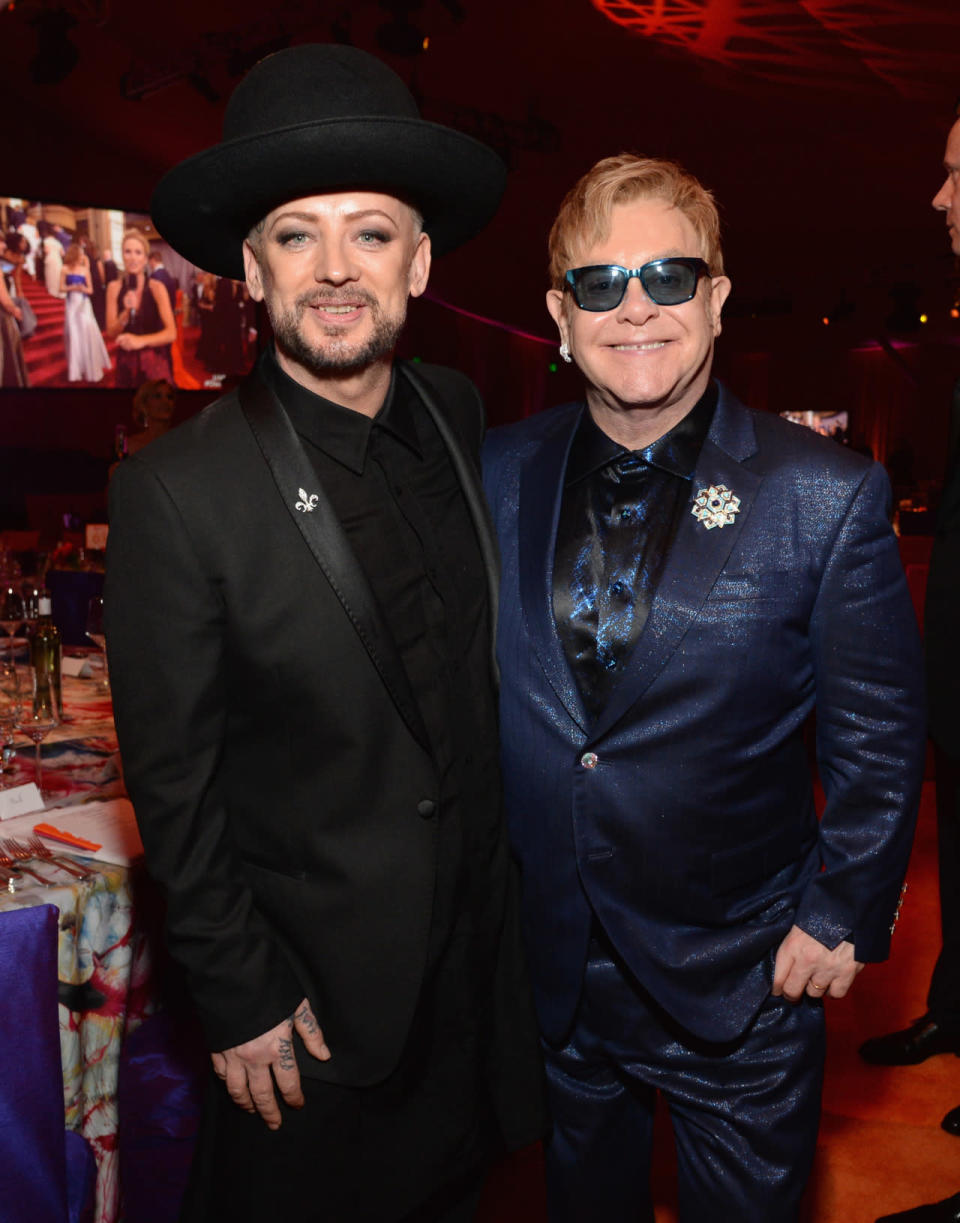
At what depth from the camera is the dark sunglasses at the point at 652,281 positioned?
160 cm

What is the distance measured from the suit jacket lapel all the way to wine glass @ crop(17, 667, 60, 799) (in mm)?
1220

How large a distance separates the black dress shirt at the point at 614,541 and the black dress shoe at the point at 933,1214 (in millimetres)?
1598

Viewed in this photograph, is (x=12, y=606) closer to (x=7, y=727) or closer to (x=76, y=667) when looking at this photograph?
(x=76, y=667)

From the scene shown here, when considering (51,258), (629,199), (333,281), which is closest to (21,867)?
(333,281)

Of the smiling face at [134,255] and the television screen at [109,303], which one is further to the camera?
the smiling face at [134,255]

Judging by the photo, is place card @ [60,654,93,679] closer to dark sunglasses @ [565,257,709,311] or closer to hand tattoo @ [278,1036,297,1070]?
hand tattoo @ [278,1036,297,1070]

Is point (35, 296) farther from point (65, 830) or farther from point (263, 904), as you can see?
point (263, 904)

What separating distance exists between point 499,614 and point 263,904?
567mm

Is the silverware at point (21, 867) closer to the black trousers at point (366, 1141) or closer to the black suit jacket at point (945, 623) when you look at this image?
the black trousers at point (366, 1141)

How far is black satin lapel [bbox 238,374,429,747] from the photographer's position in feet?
4.82

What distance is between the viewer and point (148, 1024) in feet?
6.89

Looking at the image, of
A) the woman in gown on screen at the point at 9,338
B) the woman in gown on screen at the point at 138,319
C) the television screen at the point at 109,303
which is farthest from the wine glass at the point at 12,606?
the woman in gown on screen at the point at 138,319

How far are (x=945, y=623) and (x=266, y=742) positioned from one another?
1556 mm

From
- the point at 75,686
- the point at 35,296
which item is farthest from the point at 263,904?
the point at 35,296
